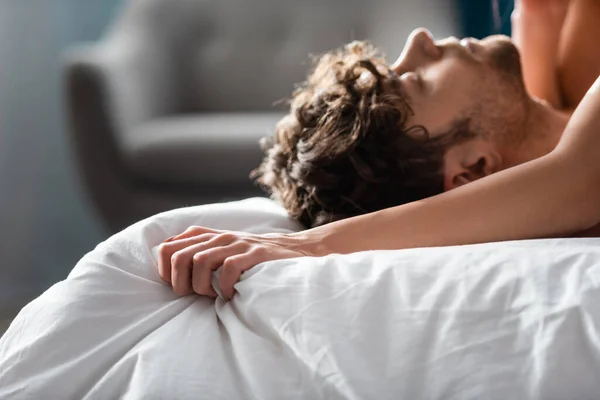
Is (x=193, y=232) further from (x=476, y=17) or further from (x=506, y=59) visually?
(x=476, y=17)

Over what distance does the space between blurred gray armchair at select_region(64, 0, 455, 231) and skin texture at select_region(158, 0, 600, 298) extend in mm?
1138

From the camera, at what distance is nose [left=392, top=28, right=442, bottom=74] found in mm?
1170

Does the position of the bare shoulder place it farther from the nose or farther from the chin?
the nose

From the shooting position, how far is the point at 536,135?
3.91 ft

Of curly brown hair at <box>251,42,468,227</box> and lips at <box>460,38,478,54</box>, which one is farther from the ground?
lips at <box>460,38,478,54</box>

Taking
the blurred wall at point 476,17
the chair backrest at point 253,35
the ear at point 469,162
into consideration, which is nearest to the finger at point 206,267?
the ear at point 469,162

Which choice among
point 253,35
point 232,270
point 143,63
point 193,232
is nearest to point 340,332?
point 232,270

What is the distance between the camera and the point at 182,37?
9.32ft

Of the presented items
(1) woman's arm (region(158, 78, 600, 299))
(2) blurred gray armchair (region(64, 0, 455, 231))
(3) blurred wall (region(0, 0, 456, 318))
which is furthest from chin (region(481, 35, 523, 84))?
(3) blurred wall (region(0, 0, 456, 318))

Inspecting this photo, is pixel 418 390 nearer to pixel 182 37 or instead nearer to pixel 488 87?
pixel 488 87

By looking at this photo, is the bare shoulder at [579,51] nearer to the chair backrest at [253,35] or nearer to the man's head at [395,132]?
the man's head at [395,132]

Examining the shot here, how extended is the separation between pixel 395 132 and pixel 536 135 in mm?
254

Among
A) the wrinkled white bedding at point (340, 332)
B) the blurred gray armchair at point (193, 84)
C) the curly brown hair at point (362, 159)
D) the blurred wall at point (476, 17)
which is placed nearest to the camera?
the wrinkled white bedding at point (340, 332)

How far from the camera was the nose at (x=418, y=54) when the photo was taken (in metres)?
1.17
